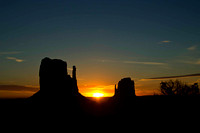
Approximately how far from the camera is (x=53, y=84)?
44500 millimetres

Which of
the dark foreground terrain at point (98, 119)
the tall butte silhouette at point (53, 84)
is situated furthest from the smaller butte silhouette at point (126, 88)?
the tall butte silhouette at point (53, 84)

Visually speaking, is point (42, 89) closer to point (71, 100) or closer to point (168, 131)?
point (71, 100)

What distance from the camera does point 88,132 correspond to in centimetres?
2584

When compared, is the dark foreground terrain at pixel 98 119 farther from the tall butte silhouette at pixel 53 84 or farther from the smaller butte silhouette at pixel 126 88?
the smaller butte silhouette at pixel 126 88

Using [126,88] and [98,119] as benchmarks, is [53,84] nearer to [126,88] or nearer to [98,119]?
[98,119]

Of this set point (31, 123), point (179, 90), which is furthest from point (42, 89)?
point (179, 90)

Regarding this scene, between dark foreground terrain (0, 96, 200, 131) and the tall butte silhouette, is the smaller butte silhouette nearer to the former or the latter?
dark foreground terrain (0, 96, 200, 131)

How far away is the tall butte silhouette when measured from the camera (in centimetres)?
4309

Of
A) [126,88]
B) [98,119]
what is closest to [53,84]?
[98,119]

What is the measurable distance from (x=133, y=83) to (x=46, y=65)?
28.0m

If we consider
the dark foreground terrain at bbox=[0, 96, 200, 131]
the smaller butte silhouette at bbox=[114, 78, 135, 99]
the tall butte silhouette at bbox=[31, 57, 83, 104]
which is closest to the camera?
the dark foreground terrain at bbox=[0, 96, 200, 131]

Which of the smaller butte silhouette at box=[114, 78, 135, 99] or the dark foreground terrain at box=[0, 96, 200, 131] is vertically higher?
the smaller butte silhouette at box=[114, 78, 135, 99]

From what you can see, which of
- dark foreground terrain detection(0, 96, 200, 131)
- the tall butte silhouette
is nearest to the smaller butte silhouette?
dark foreground terrain detection(0, 96, 200, 131)

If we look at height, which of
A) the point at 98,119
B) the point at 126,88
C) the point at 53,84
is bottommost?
the point at 98,119
